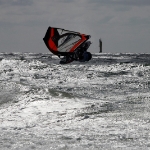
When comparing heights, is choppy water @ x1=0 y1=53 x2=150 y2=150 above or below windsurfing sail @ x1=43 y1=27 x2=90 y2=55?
below

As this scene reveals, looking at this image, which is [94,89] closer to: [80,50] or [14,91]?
[14,91]

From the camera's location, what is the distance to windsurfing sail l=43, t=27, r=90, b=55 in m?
10.2

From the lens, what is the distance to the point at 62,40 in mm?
10695

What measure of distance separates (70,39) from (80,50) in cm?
54

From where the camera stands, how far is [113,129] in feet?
35.7

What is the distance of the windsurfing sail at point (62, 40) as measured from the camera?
10.2 meters

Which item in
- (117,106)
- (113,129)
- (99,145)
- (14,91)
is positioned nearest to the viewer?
(99,145)

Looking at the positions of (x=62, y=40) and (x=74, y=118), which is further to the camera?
(x=74, y=118)

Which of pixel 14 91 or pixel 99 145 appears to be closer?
pixel 99 145

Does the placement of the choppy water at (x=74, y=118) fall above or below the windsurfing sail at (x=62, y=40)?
below

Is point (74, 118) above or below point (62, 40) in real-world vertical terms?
below

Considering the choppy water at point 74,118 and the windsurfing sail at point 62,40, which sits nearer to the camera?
the choppy water at point 74,118

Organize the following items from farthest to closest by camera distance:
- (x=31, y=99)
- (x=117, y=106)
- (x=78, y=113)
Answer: (x=31, y=99)
(x=117, y=106)
(x=78, y=113)

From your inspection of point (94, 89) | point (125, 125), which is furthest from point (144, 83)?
point (125, 125)
